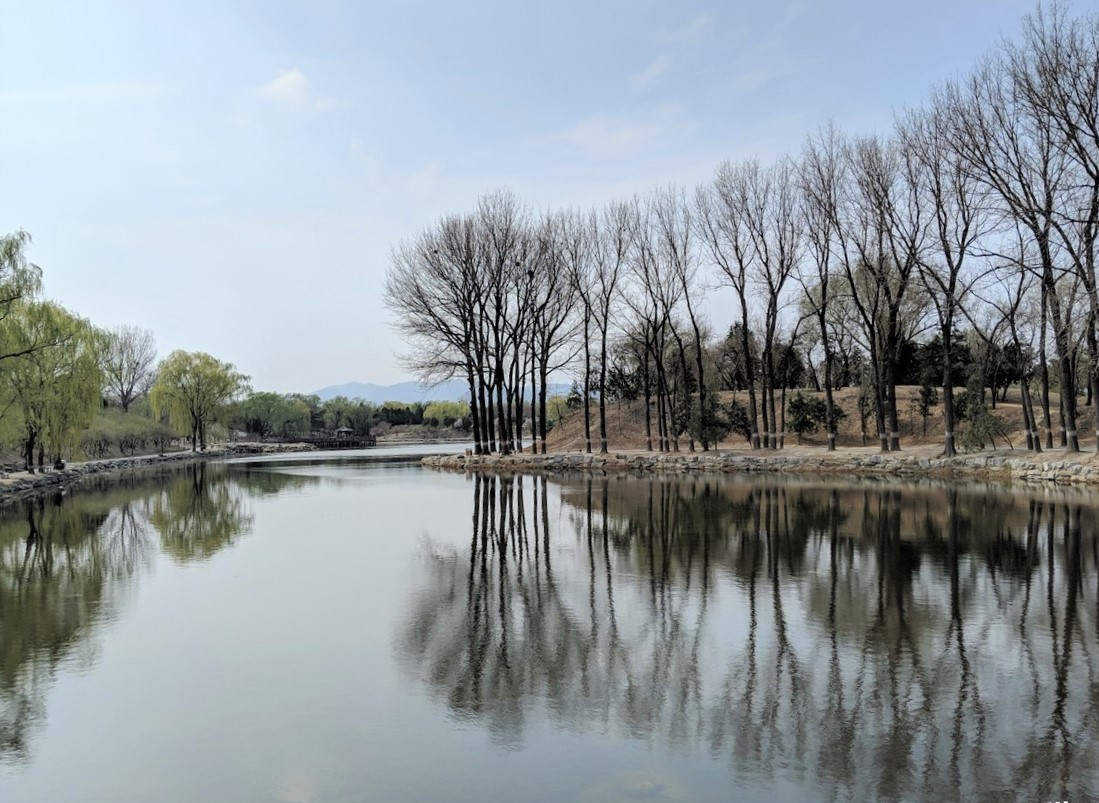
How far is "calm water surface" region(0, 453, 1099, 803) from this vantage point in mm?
4984

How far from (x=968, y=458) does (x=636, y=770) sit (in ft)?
81.1

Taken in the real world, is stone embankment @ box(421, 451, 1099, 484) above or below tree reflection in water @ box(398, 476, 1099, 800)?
above

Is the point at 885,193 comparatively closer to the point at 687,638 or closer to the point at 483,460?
the point at 483,460

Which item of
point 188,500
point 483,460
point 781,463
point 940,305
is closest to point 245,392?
point 483,460

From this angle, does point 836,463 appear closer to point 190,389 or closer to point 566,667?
Answer: point 566,667

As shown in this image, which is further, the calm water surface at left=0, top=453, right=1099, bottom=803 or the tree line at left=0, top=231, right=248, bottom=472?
the tree line at left=0, top=231, right=248, bottom=472

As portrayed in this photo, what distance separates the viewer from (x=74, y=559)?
14.0m

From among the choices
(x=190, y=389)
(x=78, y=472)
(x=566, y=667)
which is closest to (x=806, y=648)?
(x=566, y=667)

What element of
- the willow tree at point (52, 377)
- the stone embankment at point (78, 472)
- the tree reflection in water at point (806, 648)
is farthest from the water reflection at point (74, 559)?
the willow tree at point (52, 377)

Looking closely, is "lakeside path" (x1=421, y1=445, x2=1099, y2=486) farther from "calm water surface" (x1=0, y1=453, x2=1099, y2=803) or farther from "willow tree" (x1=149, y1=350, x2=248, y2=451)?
"willow tree" (x1=149, y1=350, x2=248, y2=451)

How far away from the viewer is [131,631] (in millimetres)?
8805

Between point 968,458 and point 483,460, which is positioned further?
point 483,460

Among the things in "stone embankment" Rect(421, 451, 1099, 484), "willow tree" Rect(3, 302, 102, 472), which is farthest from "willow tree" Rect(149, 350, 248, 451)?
"stone embankment" Rect(421, 451, 1099, 484)

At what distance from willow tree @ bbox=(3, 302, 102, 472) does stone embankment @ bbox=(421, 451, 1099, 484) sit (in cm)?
1607
